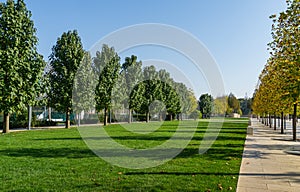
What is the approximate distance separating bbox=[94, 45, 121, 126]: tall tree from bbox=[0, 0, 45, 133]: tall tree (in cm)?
1064

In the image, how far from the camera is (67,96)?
2505 centimetres

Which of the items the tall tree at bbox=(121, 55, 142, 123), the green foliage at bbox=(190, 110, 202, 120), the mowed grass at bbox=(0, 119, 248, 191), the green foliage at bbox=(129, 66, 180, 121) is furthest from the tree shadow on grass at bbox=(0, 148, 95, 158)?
the green foliage at bbox=(190, 110, 202, 120)

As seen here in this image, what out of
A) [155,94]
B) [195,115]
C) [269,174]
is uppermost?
[155,94]

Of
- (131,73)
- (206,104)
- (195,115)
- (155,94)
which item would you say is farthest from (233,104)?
(131,73)

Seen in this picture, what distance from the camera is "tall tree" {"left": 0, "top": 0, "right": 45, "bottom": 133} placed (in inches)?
655

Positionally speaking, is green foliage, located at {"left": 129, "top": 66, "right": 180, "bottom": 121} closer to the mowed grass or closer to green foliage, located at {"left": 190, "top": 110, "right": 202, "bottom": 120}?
green foliage, located at {"left": 190, "top": 110, "right": 202, "bottom": 120}

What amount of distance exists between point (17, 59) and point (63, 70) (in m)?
7.49

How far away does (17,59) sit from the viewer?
1719 centimetres

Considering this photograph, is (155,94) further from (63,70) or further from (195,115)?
(195,115)

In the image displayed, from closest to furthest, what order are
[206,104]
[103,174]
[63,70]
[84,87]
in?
[103,174] < [63,70] < [84,87] < [206,104]

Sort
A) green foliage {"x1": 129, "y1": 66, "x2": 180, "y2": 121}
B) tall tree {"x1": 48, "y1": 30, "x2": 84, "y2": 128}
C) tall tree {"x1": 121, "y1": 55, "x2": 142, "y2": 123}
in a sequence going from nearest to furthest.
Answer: tall tree {"x1": 48, "y1": 30, "x2": 84, "y2": 128}, tall tree {"x1": 121, "y1": 55, "x2": 142, "y2": 123}, green foliage {"x1": 129, "y1": 66, "x2": 180, "y2": 121}

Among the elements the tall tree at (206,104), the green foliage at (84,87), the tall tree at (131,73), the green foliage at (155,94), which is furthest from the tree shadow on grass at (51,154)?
the tall tree at (206,104)

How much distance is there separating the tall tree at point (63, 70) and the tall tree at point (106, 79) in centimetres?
425

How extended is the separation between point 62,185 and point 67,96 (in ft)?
68.1
